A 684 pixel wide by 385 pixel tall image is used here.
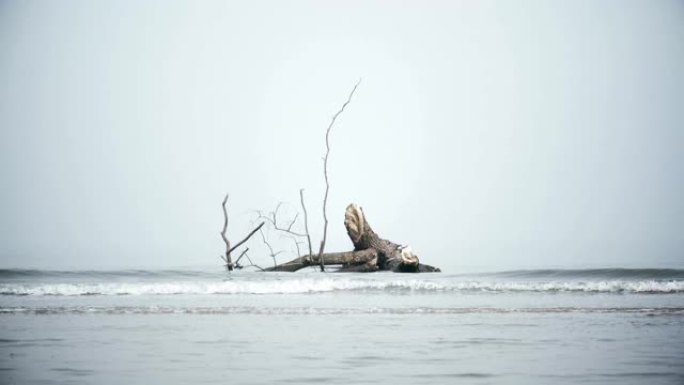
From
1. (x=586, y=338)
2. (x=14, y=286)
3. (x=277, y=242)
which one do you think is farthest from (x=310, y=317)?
(x=277, y=242)

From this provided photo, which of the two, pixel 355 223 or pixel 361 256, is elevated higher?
pixel 355 223

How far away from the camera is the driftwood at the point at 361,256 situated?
31750mm

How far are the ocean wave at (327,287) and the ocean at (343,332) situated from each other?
0.06 m

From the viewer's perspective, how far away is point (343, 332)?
13.9 m

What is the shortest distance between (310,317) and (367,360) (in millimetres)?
5861

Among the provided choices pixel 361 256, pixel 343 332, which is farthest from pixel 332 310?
pixel 361 256

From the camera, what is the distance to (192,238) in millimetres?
70062

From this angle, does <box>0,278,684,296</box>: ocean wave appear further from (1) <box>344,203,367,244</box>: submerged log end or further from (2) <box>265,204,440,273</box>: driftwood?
(1) <box>344,203,367,244</box>: submerged log end

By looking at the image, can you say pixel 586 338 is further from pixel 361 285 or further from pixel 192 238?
pixel 192 238

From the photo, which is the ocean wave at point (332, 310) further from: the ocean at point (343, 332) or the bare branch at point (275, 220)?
the bare branch at point (275, 220)

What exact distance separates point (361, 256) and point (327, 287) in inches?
291

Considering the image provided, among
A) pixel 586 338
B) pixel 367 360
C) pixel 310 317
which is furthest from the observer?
pixel 310 317

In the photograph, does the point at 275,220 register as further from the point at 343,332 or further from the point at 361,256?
the point at 343,332

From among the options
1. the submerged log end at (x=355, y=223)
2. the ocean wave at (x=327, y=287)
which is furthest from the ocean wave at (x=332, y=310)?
the submerged log end at (x=355, y=223)
